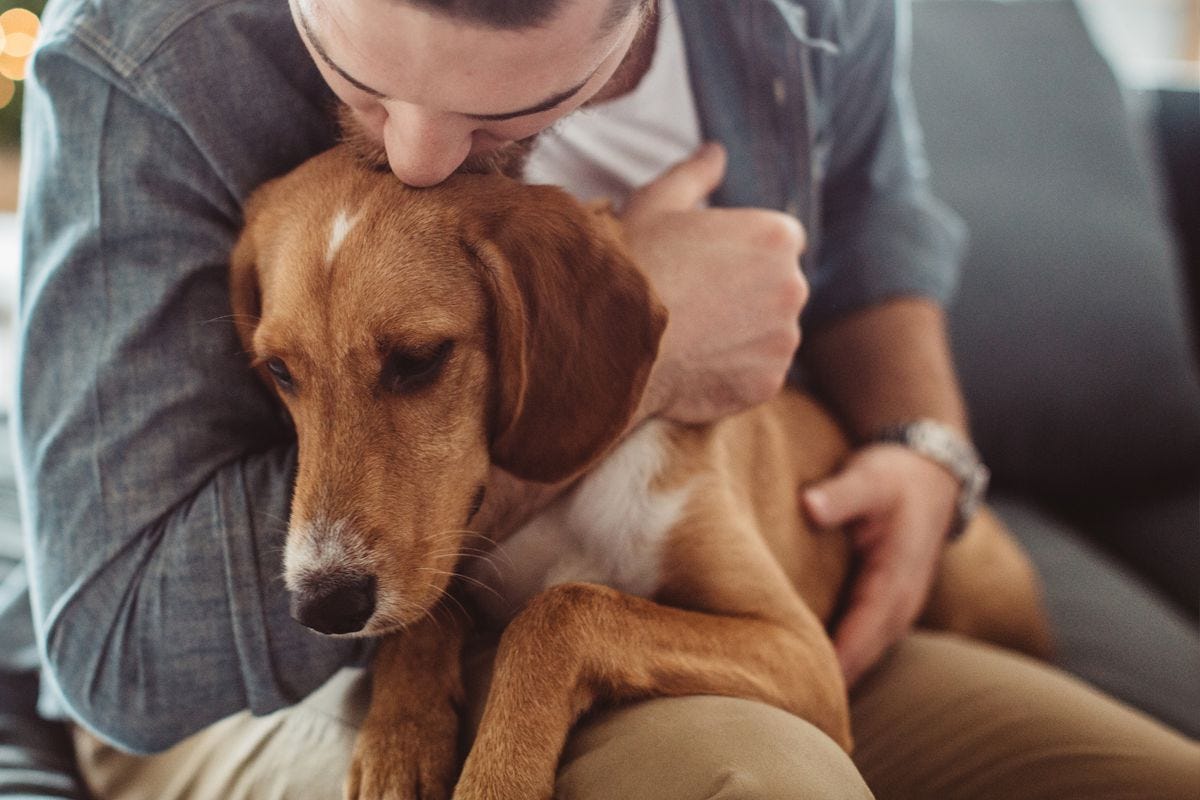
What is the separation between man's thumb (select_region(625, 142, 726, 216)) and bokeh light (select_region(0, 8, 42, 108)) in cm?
191

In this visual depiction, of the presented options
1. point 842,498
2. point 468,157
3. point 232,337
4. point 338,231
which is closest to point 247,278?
point 232,337

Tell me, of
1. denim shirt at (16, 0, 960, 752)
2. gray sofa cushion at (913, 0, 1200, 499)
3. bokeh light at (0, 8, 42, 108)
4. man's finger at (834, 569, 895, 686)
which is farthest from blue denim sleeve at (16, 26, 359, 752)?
gray sofa cushion at (913, 0, 1200, 499)

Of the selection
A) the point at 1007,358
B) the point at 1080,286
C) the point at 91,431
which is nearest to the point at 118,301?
the point at 91,431

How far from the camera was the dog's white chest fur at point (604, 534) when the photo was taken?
1.28 meters

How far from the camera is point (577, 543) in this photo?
1287mm

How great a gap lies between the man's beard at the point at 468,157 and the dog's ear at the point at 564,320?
3 centimetres

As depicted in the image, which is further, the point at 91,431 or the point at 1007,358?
the point at 1007,358

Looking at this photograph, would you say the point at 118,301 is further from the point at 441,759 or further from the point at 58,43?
the point at 441,759

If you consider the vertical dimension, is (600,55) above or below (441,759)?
above

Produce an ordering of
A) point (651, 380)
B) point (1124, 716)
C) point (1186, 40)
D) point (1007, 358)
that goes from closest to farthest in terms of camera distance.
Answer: point (651, 380)
point (1124, 716)
point (1007, 358)
point (1186, 40)

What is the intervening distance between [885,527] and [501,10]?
3.83ft

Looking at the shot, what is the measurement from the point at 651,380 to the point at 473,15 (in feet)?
1.89

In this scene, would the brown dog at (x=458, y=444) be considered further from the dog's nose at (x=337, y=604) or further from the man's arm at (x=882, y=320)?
the man's arm at (x=882, y=320)

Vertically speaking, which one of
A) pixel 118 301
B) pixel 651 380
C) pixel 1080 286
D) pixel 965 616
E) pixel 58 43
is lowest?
pixel 965 616
